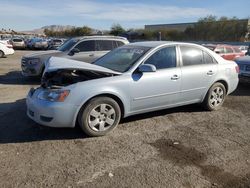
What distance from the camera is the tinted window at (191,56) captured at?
596 centimetres

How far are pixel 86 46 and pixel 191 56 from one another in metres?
5.23

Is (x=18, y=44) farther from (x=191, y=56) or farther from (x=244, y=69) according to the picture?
(x=191, y=56)

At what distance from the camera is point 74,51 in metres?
10.1

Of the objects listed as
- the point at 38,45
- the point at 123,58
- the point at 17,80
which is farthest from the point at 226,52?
the point at 38,45

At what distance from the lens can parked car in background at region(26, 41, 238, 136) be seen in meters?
4.70

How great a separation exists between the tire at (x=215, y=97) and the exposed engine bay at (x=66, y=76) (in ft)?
8.39

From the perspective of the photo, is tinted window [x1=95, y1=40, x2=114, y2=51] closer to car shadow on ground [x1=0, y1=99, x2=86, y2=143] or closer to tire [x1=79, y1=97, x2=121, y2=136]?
car shadow on ground [x1=0, y1=99, x2=86, y2=143]

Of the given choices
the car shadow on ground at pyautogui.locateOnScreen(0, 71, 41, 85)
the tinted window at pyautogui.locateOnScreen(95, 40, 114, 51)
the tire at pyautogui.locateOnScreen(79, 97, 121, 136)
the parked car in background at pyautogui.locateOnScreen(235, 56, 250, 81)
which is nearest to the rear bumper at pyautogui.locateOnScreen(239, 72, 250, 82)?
the parked car in background at pyautogui.locateOnScreen(235, 56, 250, 81)

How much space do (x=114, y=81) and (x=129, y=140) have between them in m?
1.05

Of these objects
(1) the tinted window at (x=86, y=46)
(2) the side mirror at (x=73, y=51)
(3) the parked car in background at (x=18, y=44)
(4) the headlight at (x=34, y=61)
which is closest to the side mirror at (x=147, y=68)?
(2) the side mirror at (x=73, y=51)

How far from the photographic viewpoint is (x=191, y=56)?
609 centimetres

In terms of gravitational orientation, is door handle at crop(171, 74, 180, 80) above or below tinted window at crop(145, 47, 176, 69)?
below

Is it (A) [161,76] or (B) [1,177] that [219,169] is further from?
(B) [1,177]

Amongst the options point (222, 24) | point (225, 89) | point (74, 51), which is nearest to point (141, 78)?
point (225, 89)
